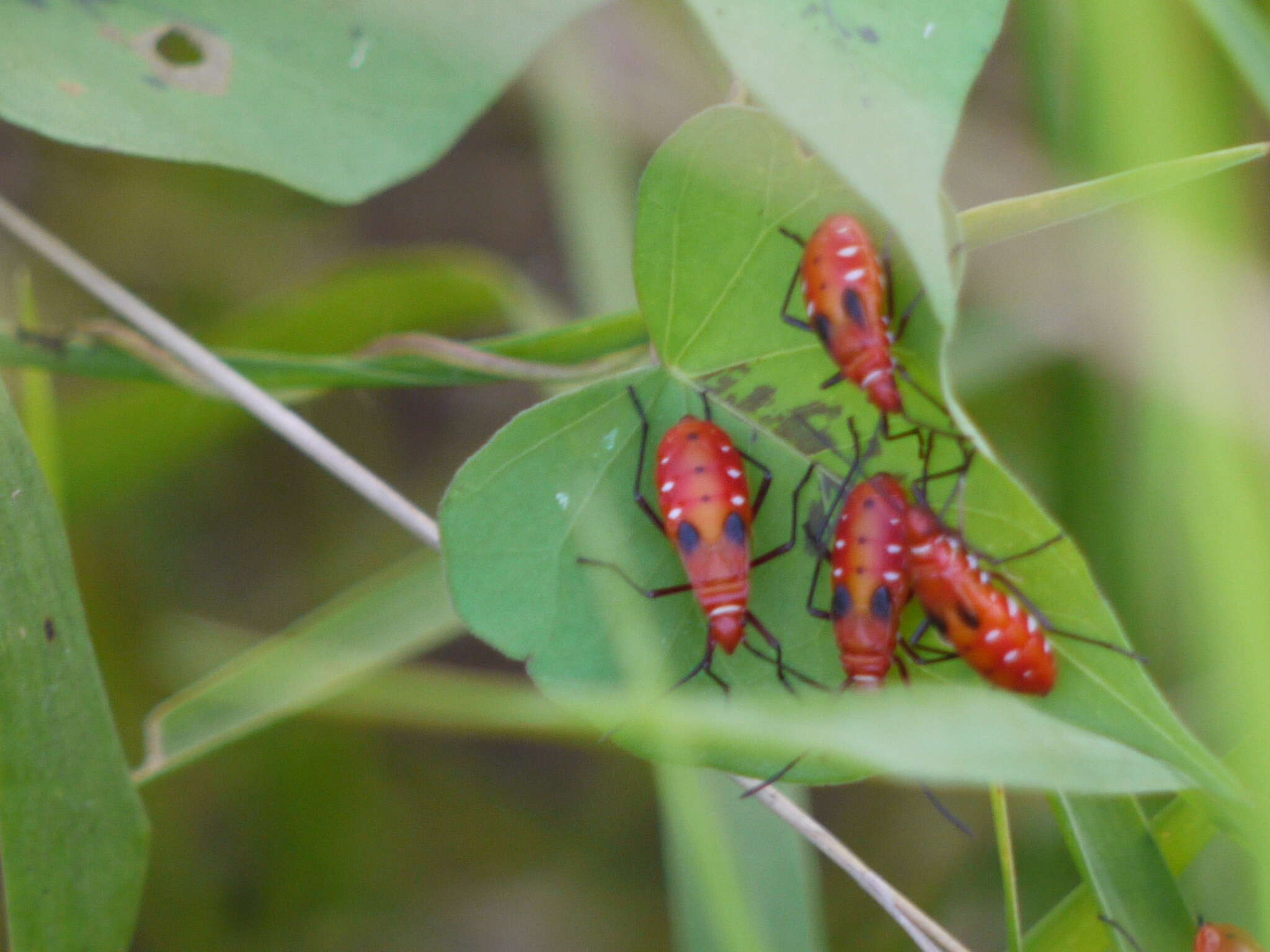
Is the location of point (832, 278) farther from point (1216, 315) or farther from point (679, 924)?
point (679, 924)

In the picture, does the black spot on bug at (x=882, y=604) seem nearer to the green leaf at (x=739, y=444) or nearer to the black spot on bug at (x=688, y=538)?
the green leaf at (x=739, y=444)

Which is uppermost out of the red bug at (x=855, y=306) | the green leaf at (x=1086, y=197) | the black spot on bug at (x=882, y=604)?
the green leaf at (x=1086, y=197)

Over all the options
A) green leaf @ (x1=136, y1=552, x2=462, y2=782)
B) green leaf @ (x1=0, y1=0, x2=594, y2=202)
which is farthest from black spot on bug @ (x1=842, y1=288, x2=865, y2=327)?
green leaf @ (x1=136, y1=552, x2=462, y2=782)

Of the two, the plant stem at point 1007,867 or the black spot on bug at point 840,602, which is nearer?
the plant stem at point 1007,867

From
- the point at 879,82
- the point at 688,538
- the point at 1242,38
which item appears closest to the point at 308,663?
the point at 688,538

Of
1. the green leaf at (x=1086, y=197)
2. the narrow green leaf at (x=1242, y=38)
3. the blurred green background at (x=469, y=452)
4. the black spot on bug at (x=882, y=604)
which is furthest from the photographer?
the blurred green background at (x=469, y=452)

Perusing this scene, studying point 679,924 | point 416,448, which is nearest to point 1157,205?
point 679,924

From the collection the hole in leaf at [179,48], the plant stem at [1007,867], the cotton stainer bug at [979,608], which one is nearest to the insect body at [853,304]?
the cotton stainer bug at [979,608]

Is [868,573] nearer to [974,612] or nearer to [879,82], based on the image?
[974,612]
